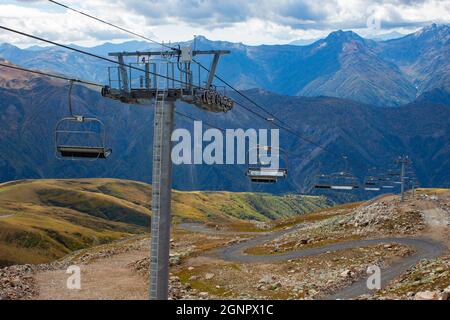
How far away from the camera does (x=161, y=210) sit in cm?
3628

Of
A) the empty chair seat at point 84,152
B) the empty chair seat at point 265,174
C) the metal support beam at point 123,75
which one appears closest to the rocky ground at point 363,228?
the empty chair seat at point 265,174

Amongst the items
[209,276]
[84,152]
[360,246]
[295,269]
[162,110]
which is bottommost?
[209,276]

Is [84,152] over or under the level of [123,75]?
under

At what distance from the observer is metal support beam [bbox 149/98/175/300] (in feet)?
119

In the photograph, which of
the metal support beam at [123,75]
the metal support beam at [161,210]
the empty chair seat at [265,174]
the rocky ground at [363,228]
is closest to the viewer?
the metal support beam at [161,210]

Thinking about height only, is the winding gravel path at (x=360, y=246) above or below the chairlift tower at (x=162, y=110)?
below

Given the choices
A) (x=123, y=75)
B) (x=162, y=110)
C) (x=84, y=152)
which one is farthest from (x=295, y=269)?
(x=162, y=110)

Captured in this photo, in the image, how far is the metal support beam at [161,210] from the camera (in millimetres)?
36281

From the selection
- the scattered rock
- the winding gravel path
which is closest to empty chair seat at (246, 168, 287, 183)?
the winding gravel path

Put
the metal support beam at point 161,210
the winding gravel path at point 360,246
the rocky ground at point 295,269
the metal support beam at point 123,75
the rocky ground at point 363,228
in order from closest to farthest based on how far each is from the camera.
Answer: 1. the metal support beam at point 161,210
2. the metal support beam at point 123,75
3. the rocky ground at point 295,269
4. the winding gravel path at point 360,246
5. the rocky ground at point 363,228

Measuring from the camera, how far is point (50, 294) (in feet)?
229

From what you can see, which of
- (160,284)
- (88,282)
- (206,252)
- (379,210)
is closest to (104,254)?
(206,252)

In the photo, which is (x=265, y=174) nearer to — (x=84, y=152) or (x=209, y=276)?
(x=209, y=276)

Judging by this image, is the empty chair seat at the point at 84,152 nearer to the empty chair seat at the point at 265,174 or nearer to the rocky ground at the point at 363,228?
the empty chair seat at the point at 265,174
